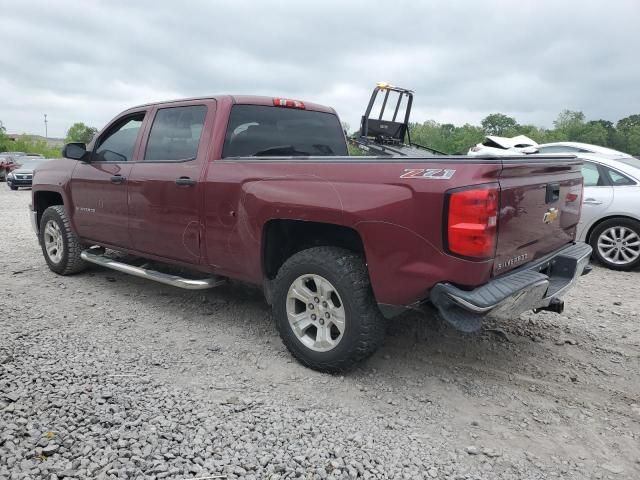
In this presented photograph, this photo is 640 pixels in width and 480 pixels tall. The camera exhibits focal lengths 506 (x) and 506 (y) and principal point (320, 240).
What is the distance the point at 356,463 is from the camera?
96.8 inches

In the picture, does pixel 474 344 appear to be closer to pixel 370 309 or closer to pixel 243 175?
pixel 370 309

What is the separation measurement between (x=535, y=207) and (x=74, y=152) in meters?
4.31

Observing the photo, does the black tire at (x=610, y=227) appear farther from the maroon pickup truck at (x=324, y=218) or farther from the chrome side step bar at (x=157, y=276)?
the chrome side step bar at (x=157, y=276)

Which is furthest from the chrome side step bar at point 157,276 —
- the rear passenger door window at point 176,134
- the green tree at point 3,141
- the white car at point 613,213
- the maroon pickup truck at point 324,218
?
the green tree at point 3,141

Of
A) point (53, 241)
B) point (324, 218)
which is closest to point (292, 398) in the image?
point (324, 218)

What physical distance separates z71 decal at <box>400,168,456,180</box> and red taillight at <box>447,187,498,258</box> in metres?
0.12

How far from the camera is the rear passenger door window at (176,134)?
13.7 feet

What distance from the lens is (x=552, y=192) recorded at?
3.33m

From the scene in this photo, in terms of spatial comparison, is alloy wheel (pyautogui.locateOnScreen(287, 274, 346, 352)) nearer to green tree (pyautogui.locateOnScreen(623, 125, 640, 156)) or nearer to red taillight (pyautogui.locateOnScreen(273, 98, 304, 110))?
red taillight (pyautogui.locateOnScreen(273, 98, 304, 110))

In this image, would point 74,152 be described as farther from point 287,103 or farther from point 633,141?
point 633,141

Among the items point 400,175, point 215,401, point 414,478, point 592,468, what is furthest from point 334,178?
point 592,468

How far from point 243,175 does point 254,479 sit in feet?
6.80

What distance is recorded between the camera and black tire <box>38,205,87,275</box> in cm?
556

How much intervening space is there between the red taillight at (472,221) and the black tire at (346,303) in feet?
2.19
